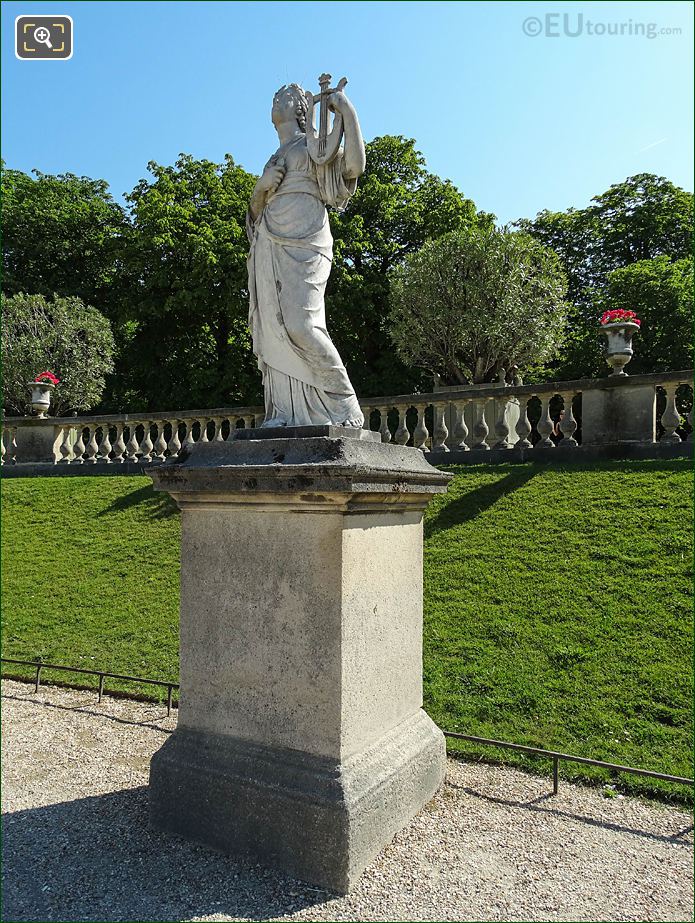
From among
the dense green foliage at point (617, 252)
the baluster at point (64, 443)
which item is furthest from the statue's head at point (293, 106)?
the dense green foliage at point (617, 252)

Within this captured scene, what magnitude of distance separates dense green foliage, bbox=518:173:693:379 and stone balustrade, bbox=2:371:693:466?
13.4 feet

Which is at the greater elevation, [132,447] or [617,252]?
[617,252]

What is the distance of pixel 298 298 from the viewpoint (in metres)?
4.11

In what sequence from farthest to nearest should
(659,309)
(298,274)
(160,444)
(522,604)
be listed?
(659,309), (160,444), (522,604), (298,274)

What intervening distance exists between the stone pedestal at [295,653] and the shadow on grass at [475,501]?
418 centimetres

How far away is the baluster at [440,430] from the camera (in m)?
10.7

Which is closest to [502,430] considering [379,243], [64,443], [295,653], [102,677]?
[102,677]

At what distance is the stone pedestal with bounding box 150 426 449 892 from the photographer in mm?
3510

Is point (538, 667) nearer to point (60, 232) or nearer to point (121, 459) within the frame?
point (121, 459)

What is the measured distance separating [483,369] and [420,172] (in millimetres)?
10908

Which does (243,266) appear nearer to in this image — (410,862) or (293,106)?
(293,106)

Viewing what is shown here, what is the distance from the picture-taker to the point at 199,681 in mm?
3984

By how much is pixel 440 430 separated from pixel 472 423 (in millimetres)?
974

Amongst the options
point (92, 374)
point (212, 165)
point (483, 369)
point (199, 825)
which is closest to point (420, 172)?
point (212, 165)
